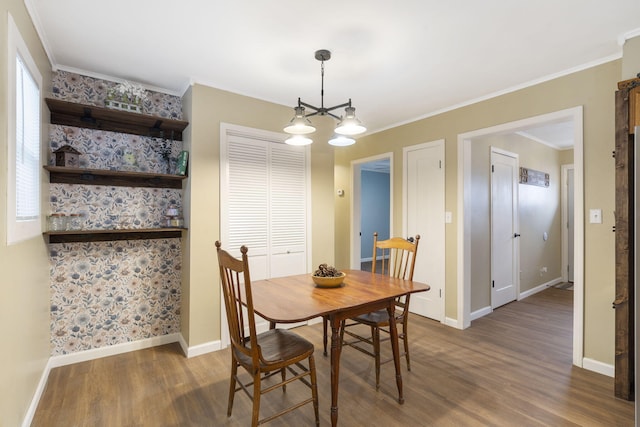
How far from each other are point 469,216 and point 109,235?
364cm

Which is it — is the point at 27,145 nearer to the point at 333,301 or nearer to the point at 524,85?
the point at 333,301

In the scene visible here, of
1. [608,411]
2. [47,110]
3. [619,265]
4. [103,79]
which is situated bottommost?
[608,411]

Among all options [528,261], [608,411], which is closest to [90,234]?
[608,411]

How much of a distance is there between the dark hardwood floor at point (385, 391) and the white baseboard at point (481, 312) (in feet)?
2.11

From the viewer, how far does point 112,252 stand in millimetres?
2787

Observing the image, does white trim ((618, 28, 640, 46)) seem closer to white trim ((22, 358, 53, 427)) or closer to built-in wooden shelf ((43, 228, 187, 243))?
built-in wooden shelf ((43, 228, 187, 243))

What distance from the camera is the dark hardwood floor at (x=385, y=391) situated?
194cm


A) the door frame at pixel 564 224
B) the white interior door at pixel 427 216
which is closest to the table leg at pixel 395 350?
the white interior door at pixel 427 216

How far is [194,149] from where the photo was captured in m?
2.81

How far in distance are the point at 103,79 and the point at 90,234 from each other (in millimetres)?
1393

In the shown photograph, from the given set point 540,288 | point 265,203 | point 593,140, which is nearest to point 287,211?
point 265,203

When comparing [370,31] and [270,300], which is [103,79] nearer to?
[370,31]

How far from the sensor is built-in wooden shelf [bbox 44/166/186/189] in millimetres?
2512

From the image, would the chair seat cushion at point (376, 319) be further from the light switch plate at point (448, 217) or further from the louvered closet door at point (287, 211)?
the light switch plate at point (448, 217)
